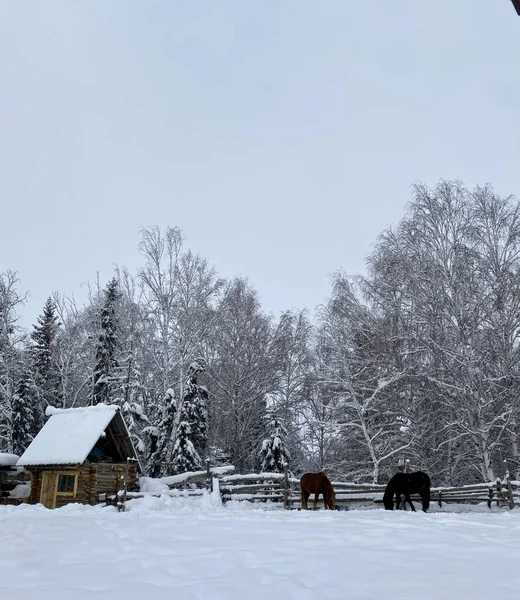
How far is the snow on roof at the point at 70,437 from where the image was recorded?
19.3m

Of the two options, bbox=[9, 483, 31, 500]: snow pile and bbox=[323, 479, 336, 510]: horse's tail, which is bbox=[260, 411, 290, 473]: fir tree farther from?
bbox=[323, 479, 336, 510]: horse's tail

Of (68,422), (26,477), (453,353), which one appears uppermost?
(453,353)

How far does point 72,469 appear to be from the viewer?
1959 centimetres

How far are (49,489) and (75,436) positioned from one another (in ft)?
7.50

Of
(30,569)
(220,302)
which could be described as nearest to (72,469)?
(220,302)

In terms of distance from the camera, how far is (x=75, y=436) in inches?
794

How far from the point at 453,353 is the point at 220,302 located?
14225mm

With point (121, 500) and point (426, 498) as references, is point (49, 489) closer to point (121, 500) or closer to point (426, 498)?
point (121, 500)

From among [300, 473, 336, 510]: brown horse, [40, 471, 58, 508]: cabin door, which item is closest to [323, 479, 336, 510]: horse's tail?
[300, 473, 336, 510]: brown horse

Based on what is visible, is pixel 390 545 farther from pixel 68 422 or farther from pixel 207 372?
pixel 207 372

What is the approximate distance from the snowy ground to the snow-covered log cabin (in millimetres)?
11756

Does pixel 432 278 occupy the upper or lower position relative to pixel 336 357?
upper

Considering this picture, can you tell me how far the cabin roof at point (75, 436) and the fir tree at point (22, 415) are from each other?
6.83 meters

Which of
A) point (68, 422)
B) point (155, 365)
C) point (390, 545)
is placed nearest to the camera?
point (390, 545)
